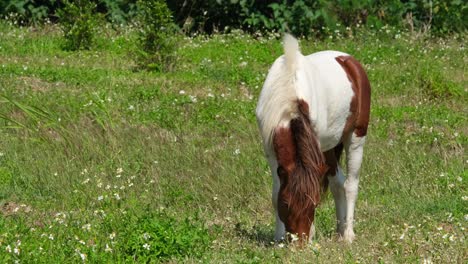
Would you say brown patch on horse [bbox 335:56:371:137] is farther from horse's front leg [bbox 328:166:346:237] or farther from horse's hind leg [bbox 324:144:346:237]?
horse's front leg [bbox 328:166:346:237]

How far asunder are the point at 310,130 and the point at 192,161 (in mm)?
3192

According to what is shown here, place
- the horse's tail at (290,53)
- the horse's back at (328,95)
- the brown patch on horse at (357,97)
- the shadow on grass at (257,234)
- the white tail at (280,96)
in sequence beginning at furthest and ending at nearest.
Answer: the brown patch on horse at (357,97), the shadow on grass at (257,234), the horse's back at (328,95), the horse's tail at (290,53), the white tail at (280,96)

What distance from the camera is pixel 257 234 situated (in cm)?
827

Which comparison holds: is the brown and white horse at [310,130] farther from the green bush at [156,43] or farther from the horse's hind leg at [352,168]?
the green bush at [156,43]

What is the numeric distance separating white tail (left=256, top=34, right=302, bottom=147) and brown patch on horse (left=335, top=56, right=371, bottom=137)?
90cm

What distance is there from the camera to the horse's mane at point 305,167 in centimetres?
731

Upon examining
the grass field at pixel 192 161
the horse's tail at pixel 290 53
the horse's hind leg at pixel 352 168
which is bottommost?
the grass field at pixel 192 161

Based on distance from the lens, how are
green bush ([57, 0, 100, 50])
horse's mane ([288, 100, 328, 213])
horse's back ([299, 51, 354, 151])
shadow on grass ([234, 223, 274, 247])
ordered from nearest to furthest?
horse's mane ([288, 100, 328, 213]), horse's back ([299, 51, 354, 151]), shadow on grass ([234, 223, 274, 247]), green bush ([57, 0, 100, 50])

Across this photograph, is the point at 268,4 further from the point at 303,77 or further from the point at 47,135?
the point at 303,77

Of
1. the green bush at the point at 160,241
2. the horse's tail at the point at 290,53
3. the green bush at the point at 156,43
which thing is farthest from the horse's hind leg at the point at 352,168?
the green bush at the point at 156,43

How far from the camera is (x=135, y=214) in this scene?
8.20m

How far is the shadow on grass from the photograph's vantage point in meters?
7.99

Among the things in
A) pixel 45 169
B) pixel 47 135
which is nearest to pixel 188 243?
pixel 45 169

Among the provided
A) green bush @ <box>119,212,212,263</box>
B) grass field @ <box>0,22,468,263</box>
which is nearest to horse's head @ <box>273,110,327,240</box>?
grass field @ <box>0,22,468,263</box>
